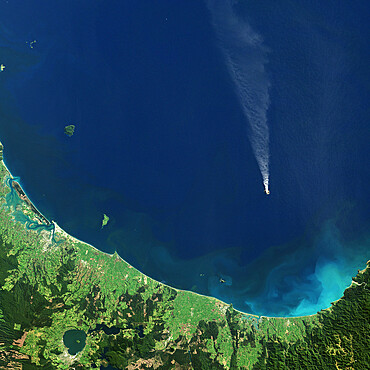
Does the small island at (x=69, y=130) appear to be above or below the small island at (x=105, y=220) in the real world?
above

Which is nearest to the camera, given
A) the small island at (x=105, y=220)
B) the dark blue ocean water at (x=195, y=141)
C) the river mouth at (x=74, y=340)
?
the dark blue ocean water at (x=195, y=141)

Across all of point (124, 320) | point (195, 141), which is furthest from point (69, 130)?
point (124, 320)

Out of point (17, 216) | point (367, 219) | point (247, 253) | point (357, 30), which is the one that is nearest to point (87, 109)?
point (17, 216)

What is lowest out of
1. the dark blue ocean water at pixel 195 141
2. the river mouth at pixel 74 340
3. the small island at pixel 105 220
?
the river mouth at pixel 74 340

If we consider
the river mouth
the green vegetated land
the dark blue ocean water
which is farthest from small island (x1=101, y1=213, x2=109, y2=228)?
the river mouth

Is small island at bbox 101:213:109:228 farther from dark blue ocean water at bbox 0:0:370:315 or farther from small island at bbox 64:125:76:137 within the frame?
small island at bbox 64:125:76:137

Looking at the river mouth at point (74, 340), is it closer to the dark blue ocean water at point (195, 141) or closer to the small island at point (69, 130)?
the dark blue ocean water at point (195, 141)

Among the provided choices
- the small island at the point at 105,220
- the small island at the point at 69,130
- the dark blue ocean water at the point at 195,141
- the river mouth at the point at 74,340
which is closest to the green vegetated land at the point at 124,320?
the river mouth at the point at 74,340

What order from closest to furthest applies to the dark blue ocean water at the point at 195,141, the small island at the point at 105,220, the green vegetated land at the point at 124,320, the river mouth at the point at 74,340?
1. the dark blue ocean water at the point at 195,141
2. the green vegetated land at the point at 124,320
3. the river mouth at the point at 74,340
4. the small island at the point at 105,220
